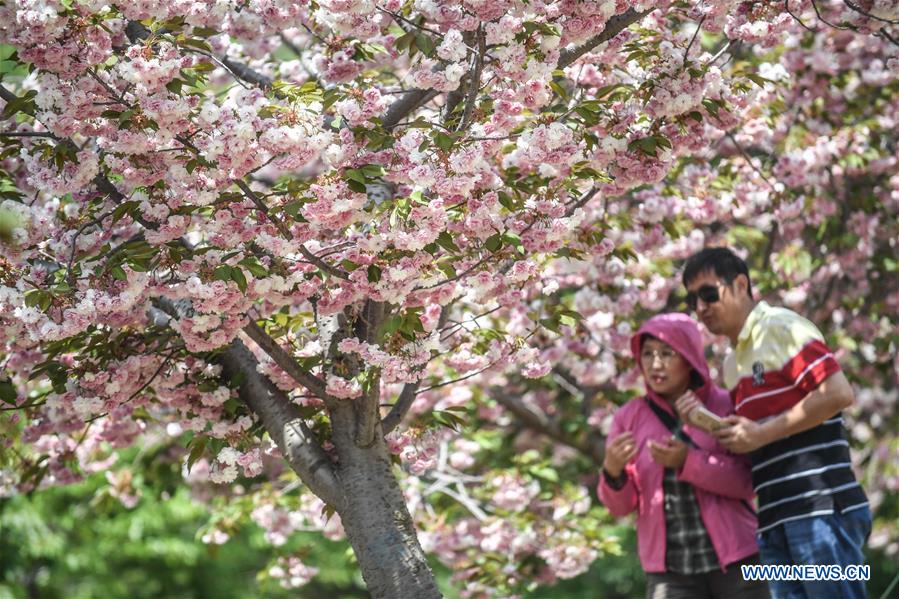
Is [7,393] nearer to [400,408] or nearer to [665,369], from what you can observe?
[400,408]

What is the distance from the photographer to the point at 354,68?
12.8 ft

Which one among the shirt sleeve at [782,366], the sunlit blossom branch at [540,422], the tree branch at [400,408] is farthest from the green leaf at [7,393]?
the sunlit blossom branch at [540,422]

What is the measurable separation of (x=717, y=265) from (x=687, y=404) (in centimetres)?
50

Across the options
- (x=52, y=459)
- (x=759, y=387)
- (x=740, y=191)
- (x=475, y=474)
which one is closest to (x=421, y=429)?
(x=759, y=387)

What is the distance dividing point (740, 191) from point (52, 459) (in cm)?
354

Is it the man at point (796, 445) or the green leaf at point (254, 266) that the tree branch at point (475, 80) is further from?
the man at point (796, 445)

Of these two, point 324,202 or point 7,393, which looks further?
point 7,393

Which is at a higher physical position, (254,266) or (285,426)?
(254,266)

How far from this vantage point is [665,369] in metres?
4.09

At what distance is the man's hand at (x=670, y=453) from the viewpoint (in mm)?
3863

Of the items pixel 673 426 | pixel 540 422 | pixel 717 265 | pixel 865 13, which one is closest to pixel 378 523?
pixel 673 426

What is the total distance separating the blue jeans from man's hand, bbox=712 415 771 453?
26 centimetres

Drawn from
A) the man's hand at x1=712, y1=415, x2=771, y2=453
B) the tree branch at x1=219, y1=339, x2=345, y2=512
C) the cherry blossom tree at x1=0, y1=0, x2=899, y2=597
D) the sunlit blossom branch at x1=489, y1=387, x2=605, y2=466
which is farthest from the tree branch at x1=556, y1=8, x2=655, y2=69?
the sunlit blossom branch at x1=489, y1=387, x2=605, y2=466

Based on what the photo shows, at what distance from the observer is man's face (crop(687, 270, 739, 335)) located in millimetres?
3920
